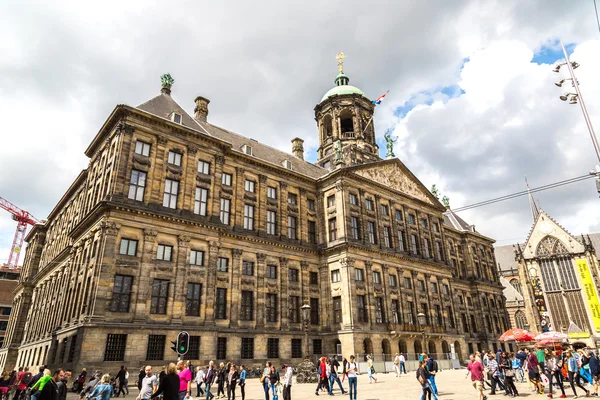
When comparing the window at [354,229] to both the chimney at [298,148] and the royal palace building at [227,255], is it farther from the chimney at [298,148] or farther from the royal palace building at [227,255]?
the chimney at [298,148]

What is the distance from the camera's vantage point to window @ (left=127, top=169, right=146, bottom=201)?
29.9 metres

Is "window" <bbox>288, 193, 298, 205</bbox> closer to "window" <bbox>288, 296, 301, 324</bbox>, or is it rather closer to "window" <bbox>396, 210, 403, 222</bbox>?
"window" <bbox>288, 296, 301, 324</bbox>

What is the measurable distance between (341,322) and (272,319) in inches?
280

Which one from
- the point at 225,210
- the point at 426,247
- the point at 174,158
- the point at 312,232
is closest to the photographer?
the point at 174,158

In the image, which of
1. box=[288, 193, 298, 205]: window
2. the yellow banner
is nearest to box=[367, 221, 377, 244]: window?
box=[288, 193, 298, 205]: window

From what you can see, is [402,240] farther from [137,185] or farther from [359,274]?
[137,185]

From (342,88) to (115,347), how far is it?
4618cm

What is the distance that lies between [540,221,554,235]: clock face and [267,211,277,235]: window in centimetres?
7096

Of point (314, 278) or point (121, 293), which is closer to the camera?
point (121, 293)

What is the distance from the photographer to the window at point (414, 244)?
47.7 metres

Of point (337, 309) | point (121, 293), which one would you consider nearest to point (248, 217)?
point (337, 309)

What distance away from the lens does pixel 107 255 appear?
2683 centimetres

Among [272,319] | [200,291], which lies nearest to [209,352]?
[200,291]

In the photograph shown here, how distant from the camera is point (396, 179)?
49.0 m
